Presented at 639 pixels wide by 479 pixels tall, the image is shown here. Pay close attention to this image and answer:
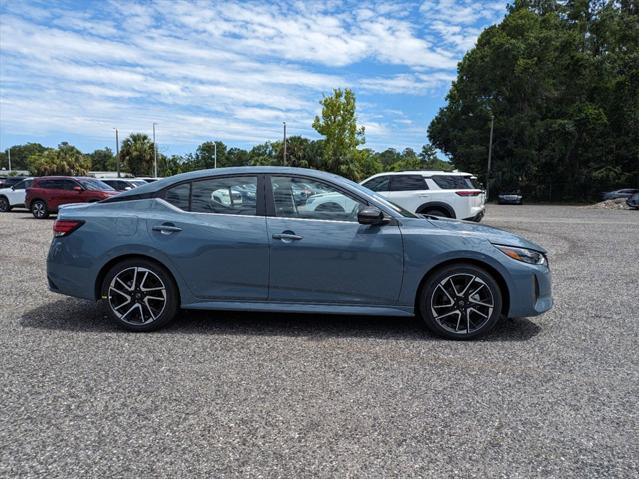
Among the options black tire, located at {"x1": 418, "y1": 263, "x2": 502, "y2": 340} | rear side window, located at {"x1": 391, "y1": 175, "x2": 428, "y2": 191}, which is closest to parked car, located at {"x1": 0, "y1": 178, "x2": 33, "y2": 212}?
rear side window, located at {"x1": 391, "y1": 175, "x2": 428, "y2": 191}

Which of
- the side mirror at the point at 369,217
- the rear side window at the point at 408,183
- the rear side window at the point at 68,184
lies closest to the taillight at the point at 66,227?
the side mirror at the point at 369,217

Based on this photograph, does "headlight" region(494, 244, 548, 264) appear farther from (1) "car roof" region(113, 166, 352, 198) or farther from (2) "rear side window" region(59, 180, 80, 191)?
(2) "rear side window" region(59, 180, 80, 191)

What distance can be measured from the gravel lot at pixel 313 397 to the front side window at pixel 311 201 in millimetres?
1093

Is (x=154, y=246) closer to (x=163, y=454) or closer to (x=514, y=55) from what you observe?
(x=163, y=454)

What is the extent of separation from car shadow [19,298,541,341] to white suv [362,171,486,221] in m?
6.95

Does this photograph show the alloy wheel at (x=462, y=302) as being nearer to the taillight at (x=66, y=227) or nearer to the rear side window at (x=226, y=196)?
the rear side window at (x=226, y=196)

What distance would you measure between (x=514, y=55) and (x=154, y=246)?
122 feet

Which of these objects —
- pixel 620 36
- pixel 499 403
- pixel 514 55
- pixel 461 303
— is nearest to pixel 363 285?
pixel 461 303

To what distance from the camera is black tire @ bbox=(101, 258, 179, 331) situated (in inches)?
170

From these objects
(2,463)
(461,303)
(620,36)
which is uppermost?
(620,36)

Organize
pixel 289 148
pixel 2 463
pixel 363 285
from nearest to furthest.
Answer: pixel 2 463 → pixel 363 285 → pixel 289 148

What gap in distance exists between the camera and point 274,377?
3.41 meters

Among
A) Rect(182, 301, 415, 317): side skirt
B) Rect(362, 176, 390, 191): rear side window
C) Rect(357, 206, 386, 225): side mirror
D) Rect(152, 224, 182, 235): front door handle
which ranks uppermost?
Rect(362, 176, 390, 191): rear side window

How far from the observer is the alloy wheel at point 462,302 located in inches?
164
